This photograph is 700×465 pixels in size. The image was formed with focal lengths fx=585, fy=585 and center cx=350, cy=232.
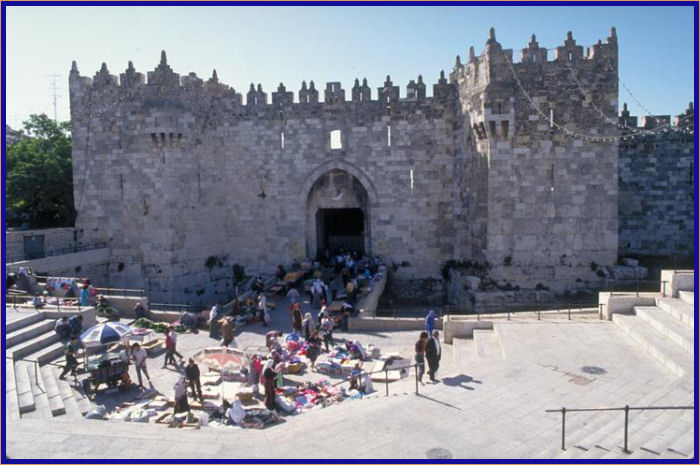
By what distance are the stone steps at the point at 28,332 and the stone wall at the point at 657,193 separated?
22.4m

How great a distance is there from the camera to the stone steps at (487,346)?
46.0 ft

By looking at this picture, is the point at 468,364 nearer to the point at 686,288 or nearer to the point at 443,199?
the point at 686,288

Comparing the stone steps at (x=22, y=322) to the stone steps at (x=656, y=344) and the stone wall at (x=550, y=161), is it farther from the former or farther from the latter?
the stone steps at (x=656, y=344)

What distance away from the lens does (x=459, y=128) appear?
23.7 metres

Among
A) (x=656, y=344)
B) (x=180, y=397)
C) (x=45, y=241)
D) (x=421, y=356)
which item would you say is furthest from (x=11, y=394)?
(x=656, y=344)

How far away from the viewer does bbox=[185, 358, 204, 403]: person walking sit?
12492 millimetres

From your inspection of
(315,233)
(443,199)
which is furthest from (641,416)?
(315,233)

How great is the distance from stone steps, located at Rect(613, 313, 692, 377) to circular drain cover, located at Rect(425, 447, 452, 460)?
557 centimetres

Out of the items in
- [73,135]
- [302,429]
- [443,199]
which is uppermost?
[73,135]

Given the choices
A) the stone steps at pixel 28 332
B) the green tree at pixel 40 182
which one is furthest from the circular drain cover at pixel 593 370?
the green tree at pixel 40 182

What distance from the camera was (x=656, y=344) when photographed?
510 inches

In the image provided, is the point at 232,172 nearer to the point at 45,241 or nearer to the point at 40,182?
the point at 45,241

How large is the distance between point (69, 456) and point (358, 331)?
409 inches

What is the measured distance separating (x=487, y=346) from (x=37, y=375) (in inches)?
415
